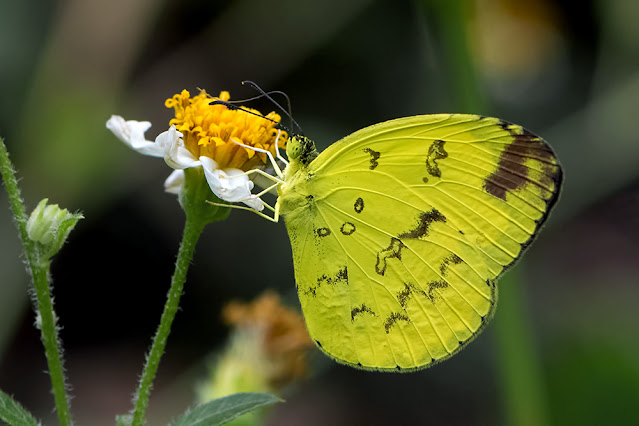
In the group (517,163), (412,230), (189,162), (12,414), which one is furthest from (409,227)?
(12,414)

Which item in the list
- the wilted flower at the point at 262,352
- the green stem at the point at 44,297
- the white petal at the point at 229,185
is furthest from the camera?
the wilted flower at the point at 262,352

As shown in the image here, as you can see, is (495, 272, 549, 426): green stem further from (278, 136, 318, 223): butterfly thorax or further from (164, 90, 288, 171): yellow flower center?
(164, 90, 288, 171): yellow flower center

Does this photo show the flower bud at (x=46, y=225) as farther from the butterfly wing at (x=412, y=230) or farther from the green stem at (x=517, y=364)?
the green stem at (x=517, y=364)

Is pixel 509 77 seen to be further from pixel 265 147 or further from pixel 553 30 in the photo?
pixel 265 147

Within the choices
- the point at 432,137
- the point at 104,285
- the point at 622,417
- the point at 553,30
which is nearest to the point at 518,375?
the point at 622,417

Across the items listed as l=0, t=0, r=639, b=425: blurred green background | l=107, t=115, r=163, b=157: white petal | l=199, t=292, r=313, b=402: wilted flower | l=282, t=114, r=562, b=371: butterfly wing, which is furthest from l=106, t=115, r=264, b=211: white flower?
l=0, t=0, r=639, b=425: blurred green background

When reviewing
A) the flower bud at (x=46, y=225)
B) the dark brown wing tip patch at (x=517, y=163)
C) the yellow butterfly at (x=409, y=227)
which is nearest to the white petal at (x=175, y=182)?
the yellow butterfly at (x=409, y=227)
